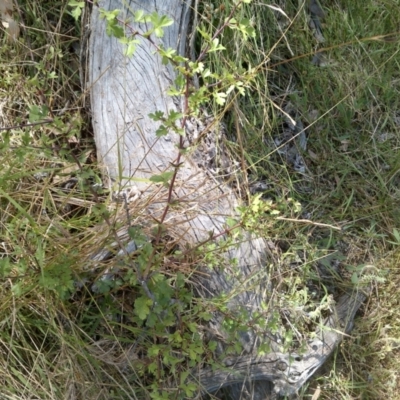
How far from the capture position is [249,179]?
2.91 m

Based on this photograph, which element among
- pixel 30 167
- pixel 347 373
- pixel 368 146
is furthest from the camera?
pixel 368 146

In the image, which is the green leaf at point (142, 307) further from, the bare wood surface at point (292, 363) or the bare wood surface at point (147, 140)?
the bare wood surface at point (292, 363)

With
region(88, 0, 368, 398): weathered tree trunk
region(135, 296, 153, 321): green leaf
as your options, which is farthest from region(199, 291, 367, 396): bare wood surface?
region(135, 296, 153, 321): green leaf

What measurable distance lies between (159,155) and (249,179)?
24.2 inches

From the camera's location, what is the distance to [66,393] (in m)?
2.29

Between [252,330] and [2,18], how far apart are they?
72.8 inches

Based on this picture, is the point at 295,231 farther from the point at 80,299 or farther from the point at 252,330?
the point at 80,299

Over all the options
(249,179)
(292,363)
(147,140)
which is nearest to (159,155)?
(147,140)

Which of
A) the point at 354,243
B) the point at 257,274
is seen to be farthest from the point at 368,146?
the point at 257,274

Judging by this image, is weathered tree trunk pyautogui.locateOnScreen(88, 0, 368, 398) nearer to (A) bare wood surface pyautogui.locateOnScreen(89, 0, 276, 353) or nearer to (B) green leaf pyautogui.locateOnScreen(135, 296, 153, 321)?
(A) bare wood surface pyautogui.locateOnScreen(89, 0, 276, 353)

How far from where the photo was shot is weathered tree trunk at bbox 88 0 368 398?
244cm

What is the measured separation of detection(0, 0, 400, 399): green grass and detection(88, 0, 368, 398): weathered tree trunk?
129mm

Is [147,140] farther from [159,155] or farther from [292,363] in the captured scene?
[292,363]

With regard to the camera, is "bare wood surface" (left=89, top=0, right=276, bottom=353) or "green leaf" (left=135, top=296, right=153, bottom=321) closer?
"green leaf" (left=135, top=296, right=153, bottom=321)
